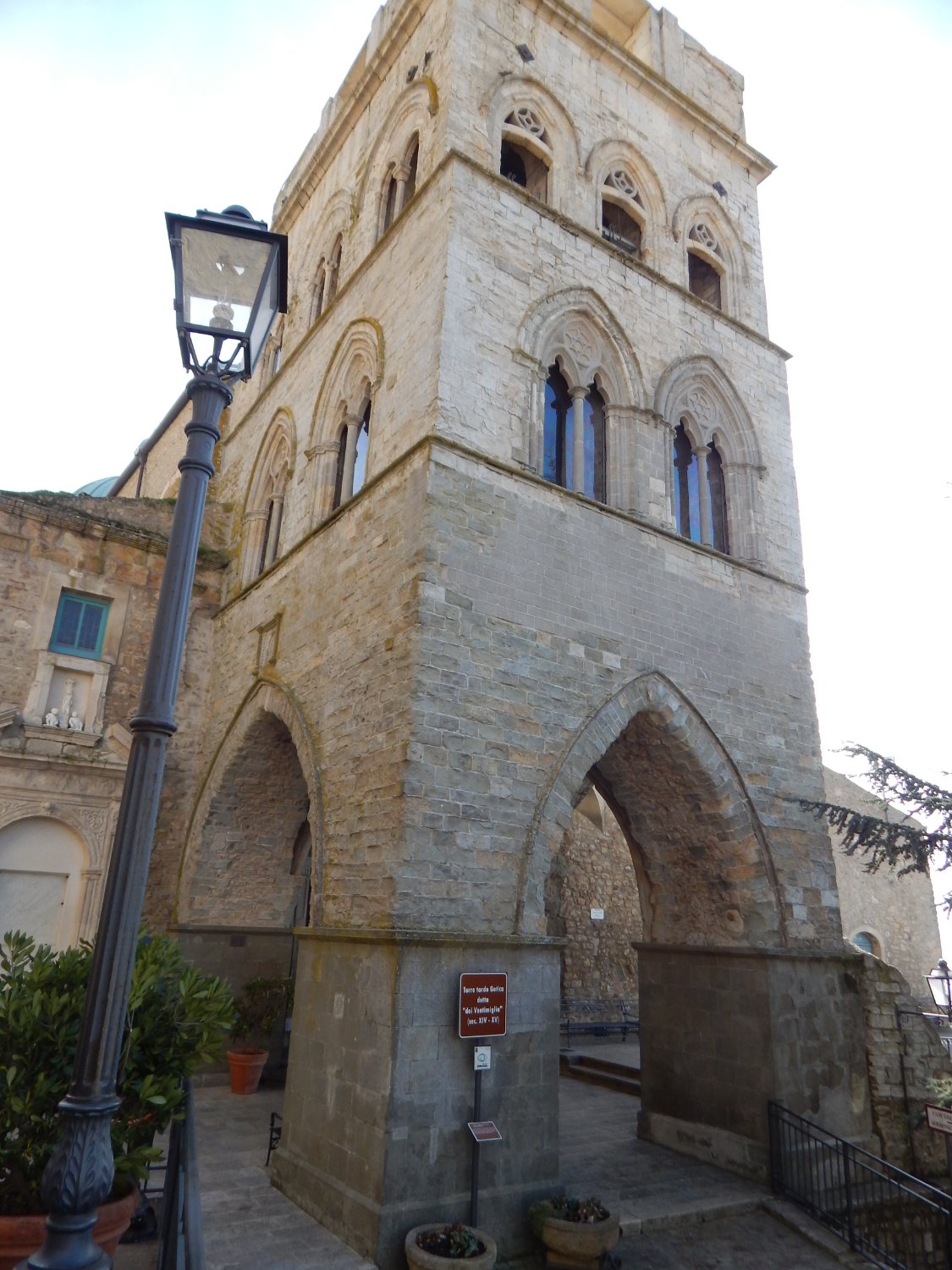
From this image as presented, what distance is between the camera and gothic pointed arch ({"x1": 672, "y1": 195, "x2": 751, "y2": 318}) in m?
13.2

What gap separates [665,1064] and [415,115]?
12.4 metres

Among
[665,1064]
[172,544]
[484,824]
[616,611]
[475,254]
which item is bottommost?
[665,1064]

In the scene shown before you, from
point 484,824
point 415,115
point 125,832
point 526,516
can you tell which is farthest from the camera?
point 415,115

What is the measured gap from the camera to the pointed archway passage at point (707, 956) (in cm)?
857

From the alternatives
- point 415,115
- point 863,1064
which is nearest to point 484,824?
point 863,1064

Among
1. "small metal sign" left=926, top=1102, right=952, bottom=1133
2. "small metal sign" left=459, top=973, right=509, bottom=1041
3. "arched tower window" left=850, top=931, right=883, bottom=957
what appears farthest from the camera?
"arched tower window" left=850, top=931, right=883, bottom=957

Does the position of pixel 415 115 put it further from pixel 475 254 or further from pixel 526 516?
pixel 526 516

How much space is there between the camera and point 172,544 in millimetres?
3812

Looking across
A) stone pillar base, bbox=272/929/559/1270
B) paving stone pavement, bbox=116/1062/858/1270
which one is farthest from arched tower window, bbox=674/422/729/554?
paving stone pavement, bbox=116/1062/858/1270

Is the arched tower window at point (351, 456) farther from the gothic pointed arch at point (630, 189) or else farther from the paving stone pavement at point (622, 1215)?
the paving stone pavement at point (622, 1215)

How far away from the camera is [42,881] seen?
10938 millimetres

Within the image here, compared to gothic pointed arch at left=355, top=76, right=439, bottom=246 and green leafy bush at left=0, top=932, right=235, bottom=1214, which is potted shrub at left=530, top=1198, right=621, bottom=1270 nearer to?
green leafy bush at left=0, top=932, right=235, bottom=1214

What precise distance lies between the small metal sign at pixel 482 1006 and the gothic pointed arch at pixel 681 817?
2.22 metres

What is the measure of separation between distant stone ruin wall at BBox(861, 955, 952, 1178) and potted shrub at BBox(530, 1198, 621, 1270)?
409 centimetres
